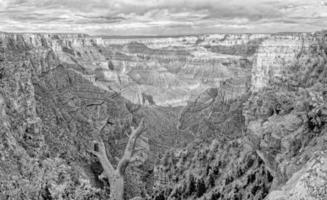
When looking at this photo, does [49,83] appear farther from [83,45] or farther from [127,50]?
Result: [127,50]

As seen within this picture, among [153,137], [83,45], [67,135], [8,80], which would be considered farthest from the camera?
[83,45]

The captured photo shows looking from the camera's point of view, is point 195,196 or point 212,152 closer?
point 195,196

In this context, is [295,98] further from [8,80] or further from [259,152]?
[8,80]

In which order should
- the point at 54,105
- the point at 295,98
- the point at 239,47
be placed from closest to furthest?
the point at 295,98 → the point at 54,105 → the point at 239,47

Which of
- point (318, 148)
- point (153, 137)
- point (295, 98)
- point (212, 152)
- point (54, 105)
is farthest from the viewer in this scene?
point (153, 137)

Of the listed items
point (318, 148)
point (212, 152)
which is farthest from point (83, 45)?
point (318, 148)

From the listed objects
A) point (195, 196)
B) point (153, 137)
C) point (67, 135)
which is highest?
point (195, 196)

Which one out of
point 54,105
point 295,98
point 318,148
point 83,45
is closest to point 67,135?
point 54,105

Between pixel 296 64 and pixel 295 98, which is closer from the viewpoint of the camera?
pixel 295 98

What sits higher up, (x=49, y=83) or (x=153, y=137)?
(x=49, y=83)
